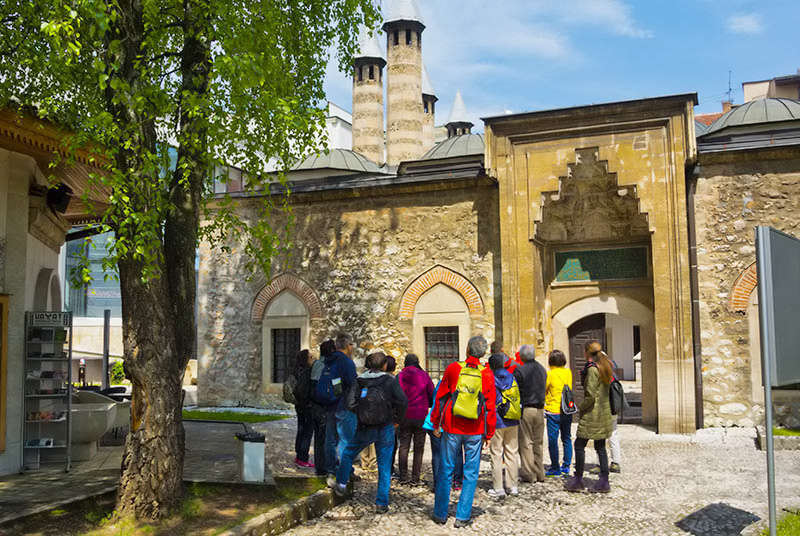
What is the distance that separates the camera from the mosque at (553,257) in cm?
1141

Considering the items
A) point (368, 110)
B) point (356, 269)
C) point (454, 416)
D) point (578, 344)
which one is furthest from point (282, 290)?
point (368, 110)

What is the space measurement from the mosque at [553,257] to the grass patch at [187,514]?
257 inches

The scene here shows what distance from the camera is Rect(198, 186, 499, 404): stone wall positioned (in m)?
13.2

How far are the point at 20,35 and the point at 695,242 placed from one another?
9.86 metres

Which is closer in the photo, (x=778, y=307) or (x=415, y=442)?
(x=778, y=307)

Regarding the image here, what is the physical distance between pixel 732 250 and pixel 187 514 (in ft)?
30.5

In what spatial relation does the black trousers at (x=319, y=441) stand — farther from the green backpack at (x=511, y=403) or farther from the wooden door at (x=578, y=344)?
the wooden door at (x=578, y=344)

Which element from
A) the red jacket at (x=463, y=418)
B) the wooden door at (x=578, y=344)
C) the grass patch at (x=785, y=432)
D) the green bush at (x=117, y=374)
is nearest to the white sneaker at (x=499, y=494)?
the red jacket at (x=463, y=418)

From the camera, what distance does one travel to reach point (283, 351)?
15008mm

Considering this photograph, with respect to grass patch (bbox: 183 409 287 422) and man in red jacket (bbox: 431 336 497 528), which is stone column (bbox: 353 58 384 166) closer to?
grass patch (bbox: 183 409 287 422)

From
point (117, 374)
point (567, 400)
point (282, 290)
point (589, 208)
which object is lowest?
point (117, 374)

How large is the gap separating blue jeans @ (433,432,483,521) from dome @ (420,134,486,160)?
37.8ft

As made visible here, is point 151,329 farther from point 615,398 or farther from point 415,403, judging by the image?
point 615,398

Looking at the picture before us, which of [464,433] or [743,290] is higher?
[743,290]
